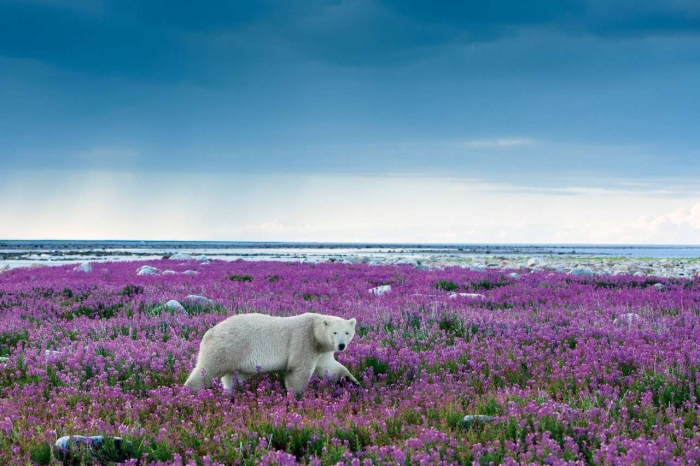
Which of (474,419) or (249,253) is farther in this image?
(249,253)

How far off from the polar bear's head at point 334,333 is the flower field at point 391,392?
477 millimetres

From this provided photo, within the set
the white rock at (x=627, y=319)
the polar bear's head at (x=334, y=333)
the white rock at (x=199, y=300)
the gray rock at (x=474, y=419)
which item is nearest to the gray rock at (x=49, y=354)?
the polar bear's head at (x=334, y=333)

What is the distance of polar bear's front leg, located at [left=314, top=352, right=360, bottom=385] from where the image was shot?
6.59m

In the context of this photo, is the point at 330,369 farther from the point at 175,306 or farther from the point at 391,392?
the point at 175,306

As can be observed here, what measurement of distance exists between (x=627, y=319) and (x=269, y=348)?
22.4ft

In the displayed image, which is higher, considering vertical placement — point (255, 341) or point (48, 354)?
point (255, 341)

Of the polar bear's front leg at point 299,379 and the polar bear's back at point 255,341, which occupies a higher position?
the polar bear's back at point 255,341

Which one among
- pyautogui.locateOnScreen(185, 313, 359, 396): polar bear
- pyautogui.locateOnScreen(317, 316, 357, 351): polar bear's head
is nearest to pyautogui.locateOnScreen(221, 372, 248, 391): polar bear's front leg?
pyautogui.locateOnScreen(185, 313, 359, 396): polar bear

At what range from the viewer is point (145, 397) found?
6.34 meters

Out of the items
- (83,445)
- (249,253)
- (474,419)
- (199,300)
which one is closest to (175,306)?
(199,300)

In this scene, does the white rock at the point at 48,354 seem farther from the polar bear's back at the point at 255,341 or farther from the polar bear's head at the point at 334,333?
the polar bear's head at the point at 334,333

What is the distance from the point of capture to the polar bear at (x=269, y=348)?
6.14 metres

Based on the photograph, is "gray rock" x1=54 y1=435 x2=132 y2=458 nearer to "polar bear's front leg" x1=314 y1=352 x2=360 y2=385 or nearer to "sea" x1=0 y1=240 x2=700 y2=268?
"polar bear's front leg" x1=314 y1=352 x2=360 y2=385

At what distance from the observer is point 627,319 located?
1011 centimetres
